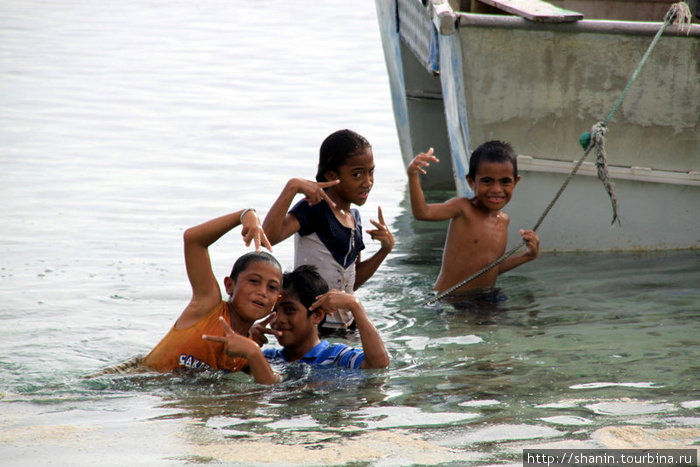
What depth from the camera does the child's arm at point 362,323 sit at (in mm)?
4898

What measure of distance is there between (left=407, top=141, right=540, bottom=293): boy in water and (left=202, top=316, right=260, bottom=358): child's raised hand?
6.34 ft

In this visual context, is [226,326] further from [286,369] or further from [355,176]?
[355,176]

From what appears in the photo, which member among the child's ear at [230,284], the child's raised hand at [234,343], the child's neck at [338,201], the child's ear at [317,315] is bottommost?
the child's ear at [317,315]

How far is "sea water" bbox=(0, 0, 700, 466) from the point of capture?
408 centimetres

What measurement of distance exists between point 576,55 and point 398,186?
13.6ft

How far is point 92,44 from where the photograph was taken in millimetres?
21531

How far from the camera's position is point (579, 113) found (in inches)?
286

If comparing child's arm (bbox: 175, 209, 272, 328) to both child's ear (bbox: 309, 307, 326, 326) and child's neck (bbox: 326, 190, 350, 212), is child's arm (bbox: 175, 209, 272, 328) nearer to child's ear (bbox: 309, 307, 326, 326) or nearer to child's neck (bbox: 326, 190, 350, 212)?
child's ear (bbox: 309, 307, 326, 326)

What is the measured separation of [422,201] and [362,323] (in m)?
1.54

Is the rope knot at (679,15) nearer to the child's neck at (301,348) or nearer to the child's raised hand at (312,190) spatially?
the child's raised hand at (312,190)

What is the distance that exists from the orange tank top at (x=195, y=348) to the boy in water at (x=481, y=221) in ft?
6.11

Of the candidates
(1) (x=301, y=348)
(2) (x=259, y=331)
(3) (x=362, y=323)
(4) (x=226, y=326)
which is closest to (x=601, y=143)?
(3) (x=362, y=323)

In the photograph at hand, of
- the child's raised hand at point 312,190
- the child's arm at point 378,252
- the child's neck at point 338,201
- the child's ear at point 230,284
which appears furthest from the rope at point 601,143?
the child's ear at point 230,284

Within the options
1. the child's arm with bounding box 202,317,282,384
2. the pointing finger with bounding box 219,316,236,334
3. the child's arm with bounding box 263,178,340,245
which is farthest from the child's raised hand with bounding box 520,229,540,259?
the pointing finger with bounding box 219,316,236,334
